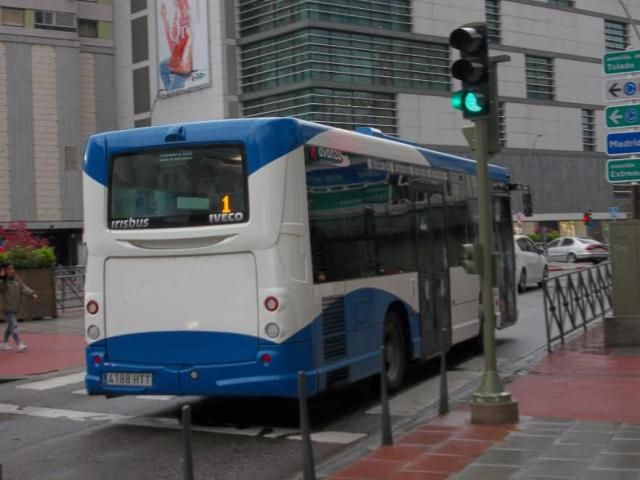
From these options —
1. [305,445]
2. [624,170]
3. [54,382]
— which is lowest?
[54,382]

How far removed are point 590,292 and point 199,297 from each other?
10.9 meters

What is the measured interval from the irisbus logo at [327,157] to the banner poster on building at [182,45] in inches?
1782

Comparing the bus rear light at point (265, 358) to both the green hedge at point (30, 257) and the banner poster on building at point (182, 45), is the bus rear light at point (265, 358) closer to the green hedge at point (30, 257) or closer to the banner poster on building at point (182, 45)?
the green hedge at point (30, 257)

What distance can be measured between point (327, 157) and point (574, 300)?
8.35 meters

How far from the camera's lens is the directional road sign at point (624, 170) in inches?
580

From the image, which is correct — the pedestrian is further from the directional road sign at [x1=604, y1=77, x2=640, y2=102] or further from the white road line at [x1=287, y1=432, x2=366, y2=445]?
the directional road sign at [x1=604, y1=77, x2=640, y2=102]

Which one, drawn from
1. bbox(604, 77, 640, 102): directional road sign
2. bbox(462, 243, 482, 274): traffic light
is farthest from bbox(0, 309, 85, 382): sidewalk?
bbox(604, 77, 640, 102): directional road sign

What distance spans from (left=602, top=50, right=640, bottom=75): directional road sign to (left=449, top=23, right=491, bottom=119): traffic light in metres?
6.11

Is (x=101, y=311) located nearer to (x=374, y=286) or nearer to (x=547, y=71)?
(x=374, y=286)

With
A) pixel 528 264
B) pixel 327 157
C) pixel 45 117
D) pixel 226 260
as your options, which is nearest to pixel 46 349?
pixel 226 260

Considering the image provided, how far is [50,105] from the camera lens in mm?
60625

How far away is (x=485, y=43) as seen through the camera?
9312 millimetres

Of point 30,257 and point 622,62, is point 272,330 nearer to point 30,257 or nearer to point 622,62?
point 622,62

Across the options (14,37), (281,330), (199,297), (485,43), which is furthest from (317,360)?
(14,37)
